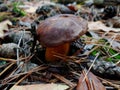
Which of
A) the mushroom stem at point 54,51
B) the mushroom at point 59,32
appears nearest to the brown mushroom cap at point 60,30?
the mushroom at point 59,32

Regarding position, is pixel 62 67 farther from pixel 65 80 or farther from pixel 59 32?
pixel 59 32

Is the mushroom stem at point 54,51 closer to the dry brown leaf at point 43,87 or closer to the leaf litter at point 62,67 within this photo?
the leaf litter at point 62,67

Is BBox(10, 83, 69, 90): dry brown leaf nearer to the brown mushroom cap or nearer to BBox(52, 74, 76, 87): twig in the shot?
BBox(52, 74, 76, 87): twig

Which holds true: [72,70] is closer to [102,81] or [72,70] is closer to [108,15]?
[102,81]

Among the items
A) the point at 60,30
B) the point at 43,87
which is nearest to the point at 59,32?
the point at 60,30

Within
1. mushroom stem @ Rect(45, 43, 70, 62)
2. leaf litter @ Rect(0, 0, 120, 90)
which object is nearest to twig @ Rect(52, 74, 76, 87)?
leaf litter @ Rect(0, 0, 120, 90)

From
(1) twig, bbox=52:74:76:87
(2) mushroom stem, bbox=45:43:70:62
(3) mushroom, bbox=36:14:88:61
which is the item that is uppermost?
(3) mushroom, bbox=36:14:88:61

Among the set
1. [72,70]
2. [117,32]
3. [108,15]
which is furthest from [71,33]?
[108,15]
